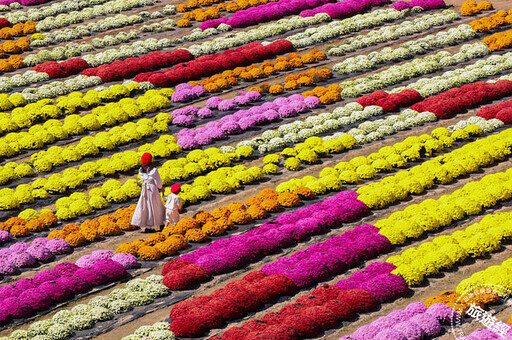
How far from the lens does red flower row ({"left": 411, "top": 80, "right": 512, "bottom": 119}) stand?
37.7 m

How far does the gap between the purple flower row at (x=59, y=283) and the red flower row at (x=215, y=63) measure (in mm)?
17359

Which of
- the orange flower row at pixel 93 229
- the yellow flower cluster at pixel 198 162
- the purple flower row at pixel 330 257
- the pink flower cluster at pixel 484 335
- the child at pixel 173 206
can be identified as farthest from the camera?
the yellow flower cluster at pixel 198 162

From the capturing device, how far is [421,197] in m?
30.1

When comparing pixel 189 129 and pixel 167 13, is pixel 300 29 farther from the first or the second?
pixel 189 129

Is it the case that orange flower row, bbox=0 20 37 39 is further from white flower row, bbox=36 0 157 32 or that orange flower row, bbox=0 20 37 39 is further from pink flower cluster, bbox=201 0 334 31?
pink flower cluster, bbox=201 0 334 31

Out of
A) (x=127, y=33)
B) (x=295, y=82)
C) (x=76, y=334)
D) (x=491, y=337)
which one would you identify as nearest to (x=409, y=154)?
(x=295, y=82)

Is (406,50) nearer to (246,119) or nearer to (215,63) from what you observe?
(215,63)

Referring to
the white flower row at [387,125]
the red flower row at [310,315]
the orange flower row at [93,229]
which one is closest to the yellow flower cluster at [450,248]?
the red flower row at [310,315]

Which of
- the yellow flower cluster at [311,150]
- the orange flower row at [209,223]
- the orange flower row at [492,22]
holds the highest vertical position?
the orange flower row at [492,22]

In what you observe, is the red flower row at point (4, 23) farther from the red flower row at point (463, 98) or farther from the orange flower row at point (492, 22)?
the orange flower row at point (492, 22)

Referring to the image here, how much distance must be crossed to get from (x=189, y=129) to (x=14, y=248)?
12191mm

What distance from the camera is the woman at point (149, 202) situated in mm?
27781

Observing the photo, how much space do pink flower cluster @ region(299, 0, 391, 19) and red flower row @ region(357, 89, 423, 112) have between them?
12.9 metres

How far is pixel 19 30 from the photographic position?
157ft
